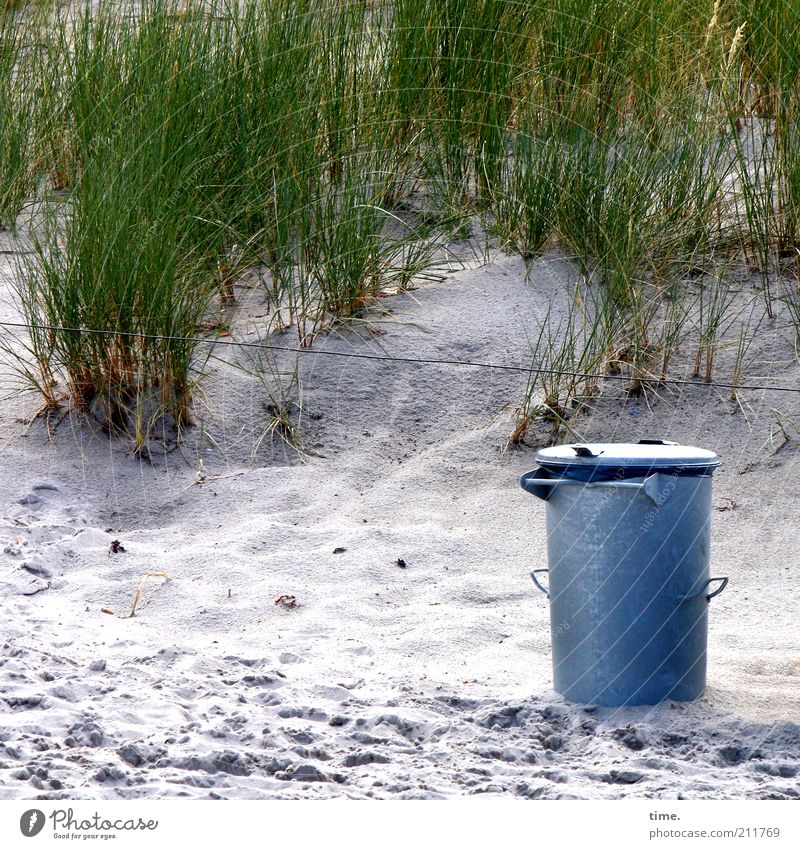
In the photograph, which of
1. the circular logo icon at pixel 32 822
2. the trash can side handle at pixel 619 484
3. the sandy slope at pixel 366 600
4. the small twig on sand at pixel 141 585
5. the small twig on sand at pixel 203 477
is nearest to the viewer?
the circular logo icon at pixel 32 822

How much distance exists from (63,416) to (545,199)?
203 centimetres

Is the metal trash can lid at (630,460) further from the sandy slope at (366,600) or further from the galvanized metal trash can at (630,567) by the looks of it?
the sandy slope at (366,600)

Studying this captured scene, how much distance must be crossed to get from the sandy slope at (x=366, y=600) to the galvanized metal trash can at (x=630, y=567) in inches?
3.1

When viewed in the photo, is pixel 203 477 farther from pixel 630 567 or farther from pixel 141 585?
pixel 630 567

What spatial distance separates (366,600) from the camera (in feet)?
9.63

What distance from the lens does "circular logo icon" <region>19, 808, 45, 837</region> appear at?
1788 mm

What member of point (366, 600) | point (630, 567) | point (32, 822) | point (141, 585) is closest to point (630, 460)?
point (630, 567)

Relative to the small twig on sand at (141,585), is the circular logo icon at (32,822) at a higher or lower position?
higher

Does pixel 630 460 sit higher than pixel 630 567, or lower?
higher

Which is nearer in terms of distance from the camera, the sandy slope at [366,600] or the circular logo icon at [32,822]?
the circular logo icon at [32,822]

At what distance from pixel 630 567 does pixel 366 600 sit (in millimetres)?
893

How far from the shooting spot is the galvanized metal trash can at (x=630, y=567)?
2.27 m

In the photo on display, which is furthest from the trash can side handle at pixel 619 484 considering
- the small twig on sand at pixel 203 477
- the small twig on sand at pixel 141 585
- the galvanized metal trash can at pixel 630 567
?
the small twig on sand at pixel 203 477

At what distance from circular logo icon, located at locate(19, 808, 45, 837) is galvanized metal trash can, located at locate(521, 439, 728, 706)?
3.68 ft
